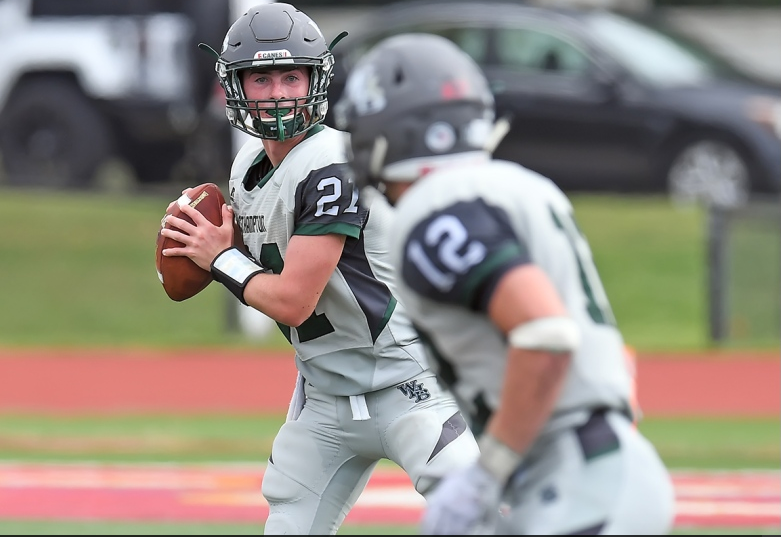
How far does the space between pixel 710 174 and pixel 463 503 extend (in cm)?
1205

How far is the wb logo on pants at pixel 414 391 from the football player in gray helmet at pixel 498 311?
1.27m

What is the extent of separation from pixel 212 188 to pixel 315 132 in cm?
38

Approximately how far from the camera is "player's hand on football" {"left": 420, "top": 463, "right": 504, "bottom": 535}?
3.12 metres

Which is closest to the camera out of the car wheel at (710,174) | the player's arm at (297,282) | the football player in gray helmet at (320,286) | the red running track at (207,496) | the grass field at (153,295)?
the player's arm at (297,282)

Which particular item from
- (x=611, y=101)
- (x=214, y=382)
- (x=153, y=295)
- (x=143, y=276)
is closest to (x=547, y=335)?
(x=214, y=382)

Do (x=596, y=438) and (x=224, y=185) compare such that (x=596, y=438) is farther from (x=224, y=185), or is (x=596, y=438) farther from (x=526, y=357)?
(x=224, y=185)

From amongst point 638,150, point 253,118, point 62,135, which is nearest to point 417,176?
point 253,118

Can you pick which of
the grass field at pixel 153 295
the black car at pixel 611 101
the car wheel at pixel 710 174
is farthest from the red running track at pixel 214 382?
the black car at pixel 611 101

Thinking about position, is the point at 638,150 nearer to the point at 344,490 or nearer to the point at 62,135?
the point at 62,135

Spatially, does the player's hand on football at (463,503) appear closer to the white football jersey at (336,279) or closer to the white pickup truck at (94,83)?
the white football jersey at (336,279)

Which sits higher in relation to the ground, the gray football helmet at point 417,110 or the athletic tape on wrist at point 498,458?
the gray football helmet at point 417,110

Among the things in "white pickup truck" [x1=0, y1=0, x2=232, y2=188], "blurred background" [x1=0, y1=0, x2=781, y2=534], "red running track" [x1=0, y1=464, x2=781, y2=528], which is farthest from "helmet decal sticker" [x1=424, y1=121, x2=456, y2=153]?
"white pickup truck" [x1=0, y1=0, x2=232, y2=188]

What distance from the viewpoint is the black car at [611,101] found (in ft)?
46.8

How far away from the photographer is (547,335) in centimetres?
305
